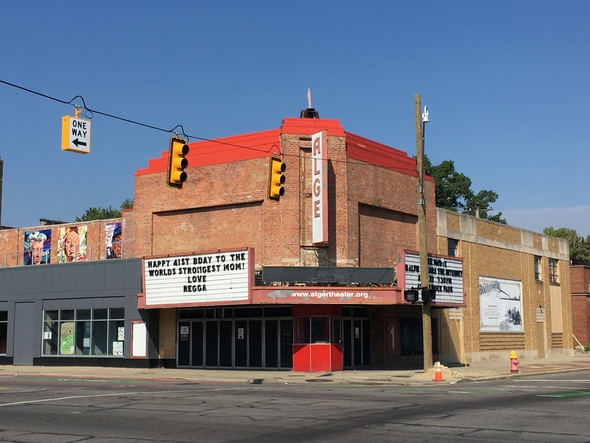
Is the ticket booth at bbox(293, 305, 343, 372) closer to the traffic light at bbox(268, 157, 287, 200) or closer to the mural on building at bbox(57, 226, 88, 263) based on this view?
the traffic light at bbox(268, 157, 287, 200)

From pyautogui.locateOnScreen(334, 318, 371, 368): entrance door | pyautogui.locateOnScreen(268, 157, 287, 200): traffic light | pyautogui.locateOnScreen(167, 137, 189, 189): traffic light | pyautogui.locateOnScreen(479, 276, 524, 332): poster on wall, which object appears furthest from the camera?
pyautogui.locateOnScreen(479, 276, 524, 332): poster on wall

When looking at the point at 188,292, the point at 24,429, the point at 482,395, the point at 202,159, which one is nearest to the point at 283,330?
the point at 188,292

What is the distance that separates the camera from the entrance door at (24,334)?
3869cm

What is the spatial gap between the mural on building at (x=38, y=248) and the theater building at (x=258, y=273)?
3101 mm

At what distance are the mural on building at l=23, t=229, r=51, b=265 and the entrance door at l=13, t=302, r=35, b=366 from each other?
14.3 feet

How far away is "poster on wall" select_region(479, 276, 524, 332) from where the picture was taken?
43.1 meters

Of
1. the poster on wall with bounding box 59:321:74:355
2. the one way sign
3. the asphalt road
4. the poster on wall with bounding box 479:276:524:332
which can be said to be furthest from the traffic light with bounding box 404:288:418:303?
the poster on wall with bounding box 59:321:74:355

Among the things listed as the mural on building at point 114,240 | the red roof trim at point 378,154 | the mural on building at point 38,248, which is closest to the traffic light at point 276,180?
the red roof trim at point 378,154

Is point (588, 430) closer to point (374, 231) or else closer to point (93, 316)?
point (374, 231)

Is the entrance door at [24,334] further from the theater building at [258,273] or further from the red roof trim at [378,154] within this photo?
the red roof trim at [378,154]

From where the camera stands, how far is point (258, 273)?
31891mm

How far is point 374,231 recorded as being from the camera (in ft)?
116

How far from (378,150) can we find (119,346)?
1571 centimetres

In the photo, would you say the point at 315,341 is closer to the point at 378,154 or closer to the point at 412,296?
the point at 412,296
